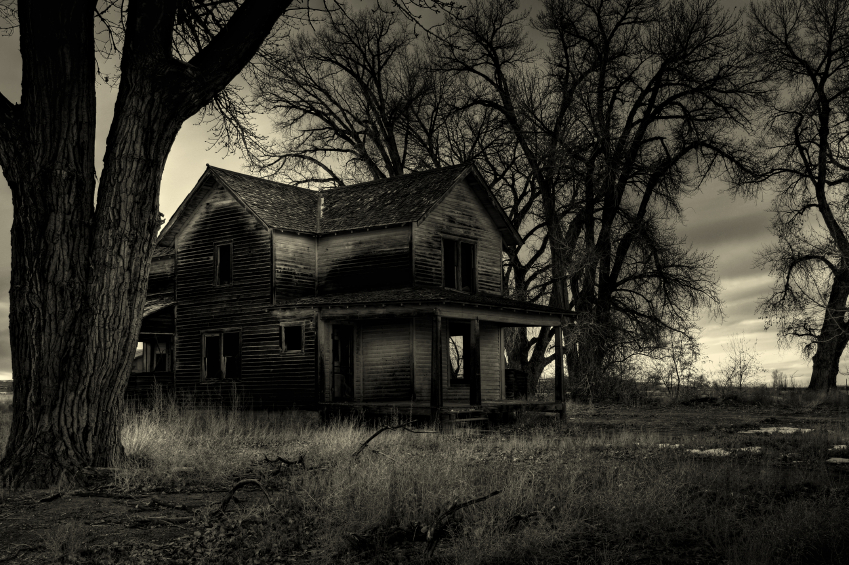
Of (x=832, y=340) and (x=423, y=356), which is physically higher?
(x=832, y=340)

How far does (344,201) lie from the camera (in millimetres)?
27031

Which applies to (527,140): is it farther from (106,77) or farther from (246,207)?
(106,77)

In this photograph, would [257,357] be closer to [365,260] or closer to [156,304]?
[365,260]

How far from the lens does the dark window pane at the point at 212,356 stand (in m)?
26.3

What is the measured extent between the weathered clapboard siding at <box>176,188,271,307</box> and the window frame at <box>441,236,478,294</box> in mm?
5107

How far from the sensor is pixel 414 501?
852 cm

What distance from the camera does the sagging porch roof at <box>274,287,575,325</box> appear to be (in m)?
20.6

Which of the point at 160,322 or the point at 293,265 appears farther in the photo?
the point at 160,322

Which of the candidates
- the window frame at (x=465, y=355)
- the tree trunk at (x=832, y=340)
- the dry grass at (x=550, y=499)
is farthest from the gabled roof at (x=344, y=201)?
the tree trunk at (x=832, y=340)

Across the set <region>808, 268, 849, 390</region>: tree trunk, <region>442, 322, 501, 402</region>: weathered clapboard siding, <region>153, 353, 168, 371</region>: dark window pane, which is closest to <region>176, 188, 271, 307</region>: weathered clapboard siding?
<region>442, 322, 501, 402</region>: weathered clapboard siding

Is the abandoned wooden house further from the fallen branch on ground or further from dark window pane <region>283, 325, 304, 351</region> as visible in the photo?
the fallen branch on ground

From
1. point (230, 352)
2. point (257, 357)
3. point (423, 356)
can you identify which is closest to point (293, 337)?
point (257, 357)

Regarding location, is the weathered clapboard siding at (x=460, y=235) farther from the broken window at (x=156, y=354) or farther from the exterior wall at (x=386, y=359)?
the broken window at (x=156, y=354)

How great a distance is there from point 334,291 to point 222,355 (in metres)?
4.15
